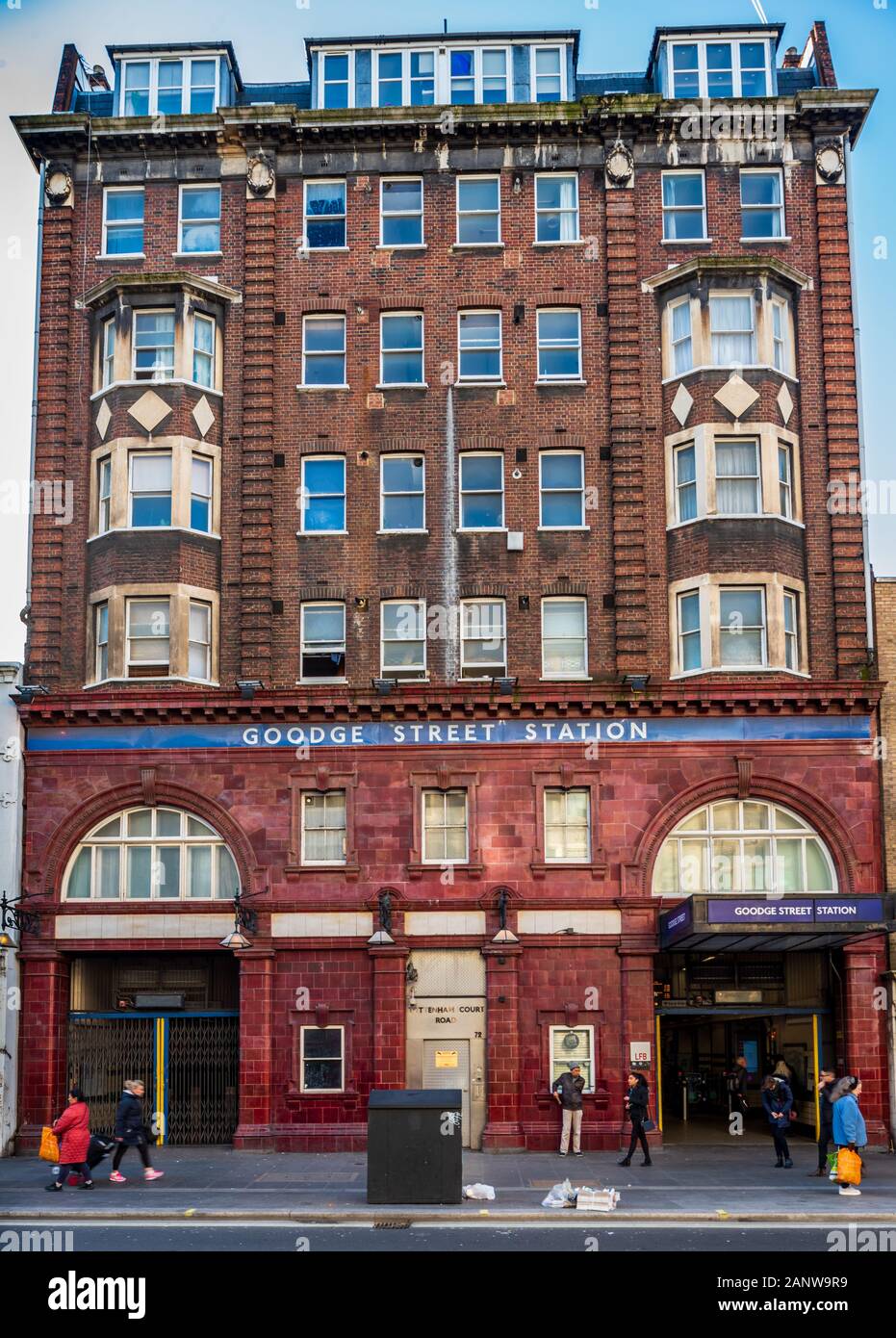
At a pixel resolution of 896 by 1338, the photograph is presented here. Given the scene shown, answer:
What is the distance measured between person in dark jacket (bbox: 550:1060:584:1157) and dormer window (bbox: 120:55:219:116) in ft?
76.4

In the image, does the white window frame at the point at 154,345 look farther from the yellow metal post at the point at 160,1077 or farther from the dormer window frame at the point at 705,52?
the yellow metal post at the point at 160,1077

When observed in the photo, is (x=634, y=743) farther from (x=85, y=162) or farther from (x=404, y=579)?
(x=85, y=162)

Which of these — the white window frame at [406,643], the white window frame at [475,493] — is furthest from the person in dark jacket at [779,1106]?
the white window frame at [475,493]

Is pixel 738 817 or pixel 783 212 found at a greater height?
pixel 783 212

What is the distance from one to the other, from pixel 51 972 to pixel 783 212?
23073mm

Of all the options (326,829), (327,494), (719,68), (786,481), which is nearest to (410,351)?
(327,494)

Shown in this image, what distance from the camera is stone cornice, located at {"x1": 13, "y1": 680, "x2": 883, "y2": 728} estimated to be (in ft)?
102

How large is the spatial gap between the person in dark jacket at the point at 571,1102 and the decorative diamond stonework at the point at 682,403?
45.8 ft

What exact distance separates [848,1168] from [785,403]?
16.5 metres

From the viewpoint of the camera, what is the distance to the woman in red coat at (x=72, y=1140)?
24359 millimetres

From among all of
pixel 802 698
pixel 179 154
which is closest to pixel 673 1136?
pixel 802 698

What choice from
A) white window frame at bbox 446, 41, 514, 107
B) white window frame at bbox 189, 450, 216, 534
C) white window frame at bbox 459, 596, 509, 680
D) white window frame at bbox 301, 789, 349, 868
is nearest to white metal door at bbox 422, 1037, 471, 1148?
white window frame at bbox 301, 789, 349, 868

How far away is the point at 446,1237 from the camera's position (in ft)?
64.4

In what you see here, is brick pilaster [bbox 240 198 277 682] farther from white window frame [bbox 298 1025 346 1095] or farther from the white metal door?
the white metal door
